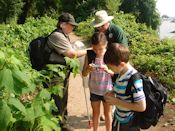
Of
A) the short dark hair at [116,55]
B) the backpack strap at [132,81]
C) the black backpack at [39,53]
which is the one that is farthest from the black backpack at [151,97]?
the black backpack at [39,53]

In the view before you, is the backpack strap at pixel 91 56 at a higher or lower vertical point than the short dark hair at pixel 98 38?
lower

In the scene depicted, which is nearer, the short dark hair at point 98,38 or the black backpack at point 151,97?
the black backpack at point 151,97

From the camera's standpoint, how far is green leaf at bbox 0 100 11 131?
276 centimetres

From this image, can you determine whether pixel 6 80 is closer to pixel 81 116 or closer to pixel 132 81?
pixel 132 81

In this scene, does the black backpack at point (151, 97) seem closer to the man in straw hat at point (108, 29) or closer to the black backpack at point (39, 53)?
the black backpack at point (39, 53)

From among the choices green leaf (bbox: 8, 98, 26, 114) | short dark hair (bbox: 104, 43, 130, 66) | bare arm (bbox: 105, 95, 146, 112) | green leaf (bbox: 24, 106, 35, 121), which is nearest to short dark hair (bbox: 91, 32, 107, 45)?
bare arm (bbox: 105, 95, 146, 112)

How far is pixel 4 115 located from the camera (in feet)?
9.04

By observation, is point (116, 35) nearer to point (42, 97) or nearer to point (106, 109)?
point (106, 109)

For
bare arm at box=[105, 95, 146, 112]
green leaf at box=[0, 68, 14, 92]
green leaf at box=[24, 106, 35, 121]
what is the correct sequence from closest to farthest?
green leaf at box=[0, 68, 14, 92] → green leaf at box=[24, 106, 35, 121] → bare arm at box=[105, 95, 146, 112]

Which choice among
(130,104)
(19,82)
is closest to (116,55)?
(130,104)

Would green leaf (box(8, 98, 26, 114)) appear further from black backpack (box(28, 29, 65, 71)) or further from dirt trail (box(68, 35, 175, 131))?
dirt trail (box(68, 35, 175, 131))

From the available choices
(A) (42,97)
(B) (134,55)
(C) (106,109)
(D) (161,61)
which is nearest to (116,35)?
(C) (106,109)

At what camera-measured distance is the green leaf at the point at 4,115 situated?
2.76 metres

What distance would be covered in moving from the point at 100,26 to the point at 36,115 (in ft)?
9.33
